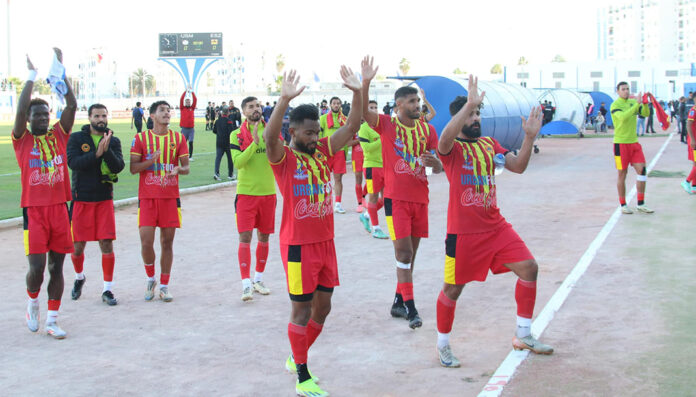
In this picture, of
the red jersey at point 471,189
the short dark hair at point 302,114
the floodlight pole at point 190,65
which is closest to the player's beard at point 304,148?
the short dark hair at point 302,114

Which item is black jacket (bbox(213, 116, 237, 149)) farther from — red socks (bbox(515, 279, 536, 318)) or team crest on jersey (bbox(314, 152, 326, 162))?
red socks (bbox(515, 279, 536, 318))

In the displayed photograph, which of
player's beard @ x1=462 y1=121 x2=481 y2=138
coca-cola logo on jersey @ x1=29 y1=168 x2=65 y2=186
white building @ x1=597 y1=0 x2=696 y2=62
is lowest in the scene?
coca-cola logo on jersey @ x1=29 y1=168 x2=65 y2=186

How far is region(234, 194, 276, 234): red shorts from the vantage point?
24.6ft

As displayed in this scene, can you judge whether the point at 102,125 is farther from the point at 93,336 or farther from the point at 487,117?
the point at 487,117

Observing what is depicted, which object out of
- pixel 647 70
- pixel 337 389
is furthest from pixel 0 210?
pixel 647 70

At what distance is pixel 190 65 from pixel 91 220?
70.0m

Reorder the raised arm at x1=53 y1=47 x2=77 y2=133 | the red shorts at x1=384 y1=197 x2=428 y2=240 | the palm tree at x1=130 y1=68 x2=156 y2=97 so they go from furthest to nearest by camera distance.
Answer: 1. the palm tree at x1=130 y1=68 x2=156 y2=97
2. the red shorts at x1=384 y1=197 x2=428 y2=240
3. the raised arm at x1=53 y1=47 x2=77 y2=133

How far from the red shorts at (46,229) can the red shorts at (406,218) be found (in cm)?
299

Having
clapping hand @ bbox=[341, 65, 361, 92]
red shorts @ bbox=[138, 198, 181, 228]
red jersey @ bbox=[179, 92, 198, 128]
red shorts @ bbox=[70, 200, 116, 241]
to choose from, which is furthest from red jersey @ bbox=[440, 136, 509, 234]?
red jersey @ bbox=[179, 92, 198, 128]

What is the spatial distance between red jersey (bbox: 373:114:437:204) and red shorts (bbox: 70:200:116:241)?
2929 mm

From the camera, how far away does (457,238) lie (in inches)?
214

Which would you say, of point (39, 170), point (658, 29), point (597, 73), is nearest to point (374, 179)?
point (39, 170)

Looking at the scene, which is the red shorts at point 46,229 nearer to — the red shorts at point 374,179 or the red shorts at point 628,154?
the red shorts at point 374,179

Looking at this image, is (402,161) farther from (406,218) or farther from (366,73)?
(366,73)
